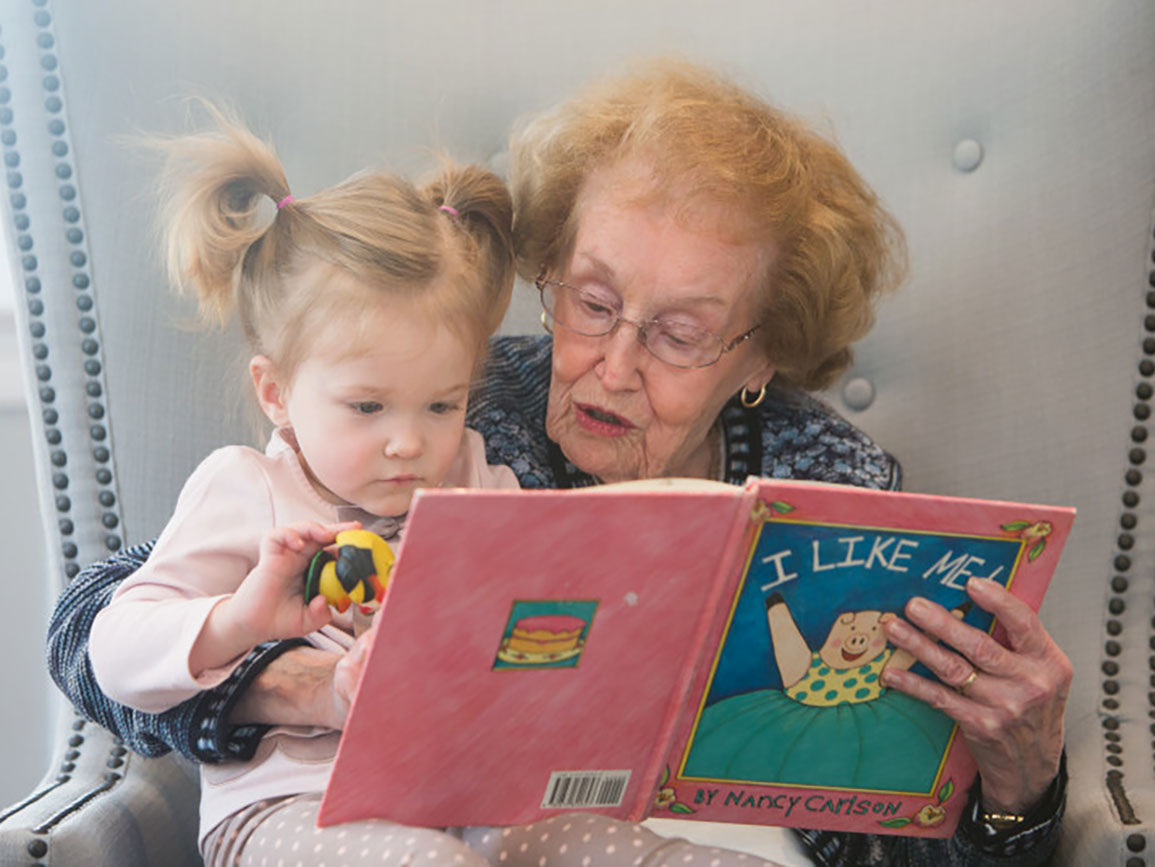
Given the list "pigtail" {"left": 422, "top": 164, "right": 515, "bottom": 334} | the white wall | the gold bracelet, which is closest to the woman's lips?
"pigtail" {"left": 422, "top": 164, "right": 515, "bottom": 334}

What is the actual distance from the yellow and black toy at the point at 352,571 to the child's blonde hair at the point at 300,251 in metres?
0.20

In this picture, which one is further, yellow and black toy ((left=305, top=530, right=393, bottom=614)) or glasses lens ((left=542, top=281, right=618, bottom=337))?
glasses lens ((left=542, top=281, right=618, bottom=337))

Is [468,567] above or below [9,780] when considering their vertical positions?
above

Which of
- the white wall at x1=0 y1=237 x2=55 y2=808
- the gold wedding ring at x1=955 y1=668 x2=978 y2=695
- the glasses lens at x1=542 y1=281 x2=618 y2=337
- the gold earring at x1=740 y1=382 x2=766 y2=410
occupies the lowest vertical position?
the white wall at x1=0 y1=237 x2=55 y2=808

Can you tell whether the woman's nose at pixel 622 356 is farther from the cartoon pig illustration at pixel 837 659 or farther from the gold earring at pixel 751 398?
the cartoon pig illustration at pixel 837 659

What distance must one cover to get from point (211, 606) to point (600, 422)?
0.50 m

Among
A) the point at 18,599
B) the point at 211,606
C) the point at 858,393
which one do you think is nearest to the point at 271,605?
the point at 211,606

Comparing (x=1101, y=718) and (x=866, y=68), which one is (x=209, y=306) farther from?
(x=1101, y=718)

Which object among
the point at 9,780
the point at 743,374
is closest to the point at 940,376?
the point at 743,374

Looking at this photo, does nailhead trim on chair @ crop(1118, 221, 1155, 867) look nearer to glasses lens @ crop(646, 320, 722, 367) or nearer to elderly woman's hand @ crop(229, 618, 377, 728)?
glasses lens @ crop(646, 320, 722, 367)

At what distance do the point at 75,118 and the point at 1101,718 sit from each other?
1.31 m

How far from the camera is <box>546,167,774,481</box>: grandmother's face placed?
1275 mm

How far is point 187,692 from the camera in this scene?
983 millimetres

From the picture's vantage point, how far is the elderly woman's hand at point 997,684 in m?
1.04
